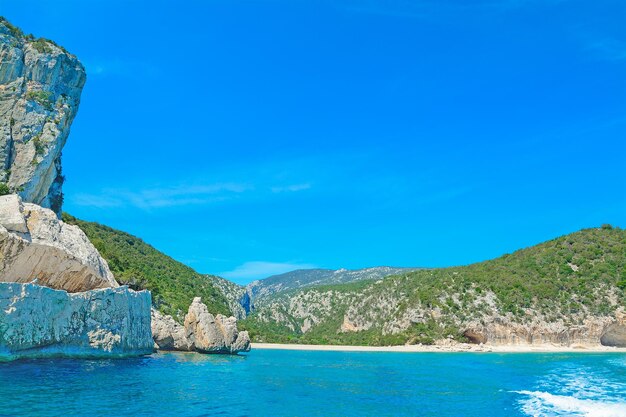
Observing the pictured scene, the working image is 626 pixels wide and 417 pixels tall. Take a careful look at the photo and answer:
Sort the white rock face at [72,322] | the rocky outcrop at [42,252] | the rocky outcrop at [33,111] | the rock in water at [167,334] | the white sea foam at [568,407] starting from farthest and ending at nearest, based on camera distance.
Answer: the rock in water at [167,334], the rocky outcrop at [33,111], the rocky outcrop at [42,252], the white rock face at [72,322], the white sea foam at [568,407]

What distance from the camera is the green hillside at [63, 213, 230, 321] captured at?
232 feet

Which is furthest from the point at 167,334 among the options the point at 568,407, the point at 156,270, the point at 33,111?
the point at 568,407

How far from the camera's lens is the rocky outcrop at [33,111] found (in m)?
51.0

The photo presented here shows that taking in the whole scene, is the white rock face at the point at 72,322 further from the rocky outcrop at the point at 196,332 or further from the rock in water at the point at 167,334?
the rocky outcrop at the point at 196,332

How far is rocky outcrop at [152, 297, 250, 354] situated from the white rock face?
10.5 m

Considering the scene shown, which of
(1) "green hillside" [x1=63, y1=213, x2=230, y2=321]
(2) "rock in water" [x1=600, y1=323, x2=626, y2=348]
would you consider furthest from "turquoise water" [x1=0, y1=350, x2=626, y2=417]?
(2) "rock in water" [x1=600, y1=323, x2=626, y2=348]

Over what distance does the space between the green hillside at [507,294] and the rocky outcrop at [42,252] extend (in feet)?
251

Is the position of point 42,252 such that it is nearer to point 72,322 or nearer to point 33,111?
point 72,322

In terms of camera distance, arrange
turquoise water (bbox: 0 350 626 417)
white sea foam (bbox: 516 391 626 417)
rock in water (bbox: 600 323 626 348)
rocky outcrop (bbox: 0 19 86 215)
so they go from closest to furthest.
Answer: turquoise water (bbox: 0 350 626 417) < white sea foam (bbox: 516 391 626 417) < rocky outcrop (bbox: 0 19 86 215) < rock in water (bbox: 600 323 626 348)

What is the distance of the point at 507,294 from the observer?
322 ft

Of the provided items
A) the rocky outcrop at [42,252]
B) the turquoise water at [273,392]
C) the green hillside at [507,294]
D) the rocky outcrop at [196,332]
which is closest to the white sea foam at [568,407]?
the turquoise water at [273,392]

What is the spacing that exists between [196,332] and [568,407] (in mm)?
42639

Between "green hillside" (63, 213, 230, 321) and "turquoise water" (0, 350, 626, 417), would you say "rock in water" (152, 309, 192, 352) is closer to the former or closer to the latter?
"green hillside" (63, 213, 230, 321)

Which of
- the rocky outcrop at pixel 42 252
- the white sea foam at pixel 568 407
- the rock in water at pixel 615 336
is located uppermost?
the rocky outcrop at pixel 42 252
